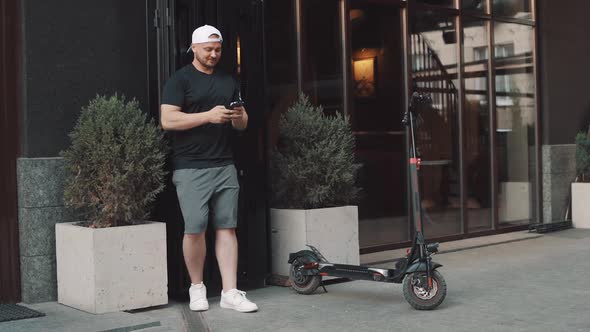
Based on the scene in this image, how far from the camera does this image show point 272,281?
663 cm

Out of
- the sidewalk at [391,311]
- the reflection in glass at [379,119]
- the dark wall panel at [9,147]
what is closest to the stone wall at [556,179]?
the reflection in glass at [379,119]

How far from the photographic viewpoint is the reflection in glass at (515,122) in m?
10.0

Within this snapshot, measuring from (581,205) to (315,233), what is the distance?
5.12 metres

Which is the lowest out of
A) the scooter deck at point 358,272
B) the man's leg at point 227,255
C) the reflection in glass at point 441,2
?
the scooter deck at point 358,272

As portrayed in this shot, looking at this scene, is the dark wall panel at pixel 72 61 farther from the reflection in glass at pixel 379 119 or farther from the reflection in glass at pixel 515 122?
the reflection in glass at pixel 515 122

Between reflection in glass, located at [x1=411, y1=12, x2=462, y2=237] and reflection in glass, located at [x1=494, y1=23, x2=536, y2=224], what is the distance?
87cm

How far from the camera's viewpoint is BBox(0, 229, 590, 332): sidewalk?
508cm

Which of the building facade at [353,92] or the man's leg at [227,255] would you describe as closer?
the man's leg at [227,255]

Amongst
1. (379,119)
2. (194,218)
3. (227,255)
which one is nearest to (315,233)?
(227,255)

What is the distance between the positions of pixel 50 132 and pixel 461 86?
5.16 metres

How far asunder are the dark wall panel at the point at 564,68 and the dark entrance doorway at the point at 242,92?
5.22m

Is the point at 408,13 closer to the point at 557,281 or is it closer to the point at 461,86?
the point at 461,86

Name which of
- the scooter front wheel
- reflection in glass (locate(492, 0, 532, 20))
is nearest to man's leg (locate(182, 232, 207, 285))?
the scooter front wheel

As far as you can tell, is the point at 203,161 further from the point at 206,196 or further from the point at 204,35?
the point at 204,35
